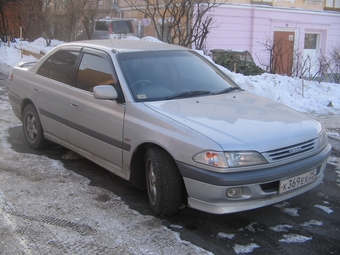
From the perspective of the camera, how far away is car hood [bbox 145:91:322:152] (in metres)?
3.73

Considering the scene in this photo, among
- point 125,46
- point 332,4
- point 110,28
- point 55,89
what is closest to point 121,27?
point 110,28

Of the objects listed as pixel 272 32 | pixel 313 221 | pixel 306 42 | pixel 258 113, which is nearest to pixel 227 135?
pixel 258 113

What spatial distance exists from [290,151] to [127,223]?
5.21ft

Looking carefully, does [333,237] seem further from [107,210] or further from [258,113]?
[107,210]

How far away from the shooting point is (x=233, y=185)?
3.59 m

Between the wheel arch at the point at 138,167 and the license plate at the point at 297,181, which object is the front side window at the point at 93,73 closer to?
the wheel arch at the point at 138,167

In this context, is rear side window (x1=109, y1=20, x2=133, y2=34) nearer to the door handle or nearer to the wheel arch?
the door handle

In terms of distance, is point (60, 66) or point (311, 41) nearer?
point (60, 66)

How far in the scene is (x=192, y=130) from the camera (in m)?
3.81

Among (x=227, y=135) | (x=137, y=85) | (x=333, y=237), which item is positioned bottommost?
(x=333, y=237)

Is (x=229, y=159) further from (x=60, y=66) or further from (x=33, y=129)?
(x=33, y=129)

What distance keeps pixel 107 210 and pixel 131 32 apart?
1665cm

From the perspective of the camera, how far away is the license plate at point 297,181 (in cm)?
383

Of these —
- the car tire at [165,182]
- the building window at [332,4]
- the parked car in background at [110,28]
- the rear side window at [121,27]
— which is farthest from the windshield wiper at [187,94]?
the building window at [332,4]
